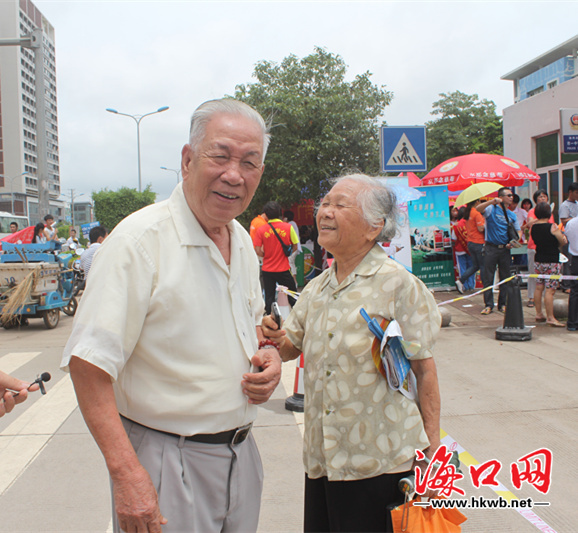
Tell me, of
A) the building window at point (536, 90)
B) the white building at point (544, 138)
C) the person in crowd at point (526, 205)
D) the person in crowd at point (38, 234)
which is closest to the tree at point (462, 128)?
the building window at point (536, 90)

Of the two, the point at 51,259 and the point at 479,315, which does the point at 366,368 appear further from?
the point at 51,259

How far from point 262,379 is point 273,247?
6502 mm

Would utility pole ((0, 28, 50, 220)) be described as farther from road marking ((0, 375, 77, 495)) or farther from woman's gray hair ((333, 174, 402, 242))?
woman's gray hair ((333, 174, 402, 242))

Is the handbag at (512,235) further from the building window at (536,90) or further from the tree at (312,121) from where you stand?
the building window at (536,90)

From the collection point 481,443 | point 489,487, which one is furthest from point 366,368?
point 481,443

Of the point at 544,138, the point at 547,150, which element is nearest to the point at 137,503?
the point at 547,150

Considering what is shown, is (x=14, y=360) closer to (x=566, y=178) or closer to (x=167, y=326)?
(x=167, y=326)

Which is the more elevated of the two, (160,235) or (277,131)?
(277,131)

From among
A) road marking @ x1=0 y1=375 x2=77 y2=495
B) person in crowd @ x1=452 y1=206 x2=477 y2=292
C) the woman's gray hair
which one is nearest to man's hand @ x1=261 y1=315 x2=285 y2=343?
the woman's gray hair

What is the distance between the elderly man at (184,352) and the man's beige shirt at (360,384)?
1.00 feet

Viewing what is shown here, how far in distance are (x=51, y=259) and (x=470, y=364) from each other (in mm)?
7861

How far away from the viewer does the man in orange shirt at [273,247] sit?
819 cm

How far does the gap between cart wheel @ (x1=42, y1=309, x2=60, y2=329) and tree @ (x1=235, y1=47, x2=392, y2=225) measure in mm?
7943

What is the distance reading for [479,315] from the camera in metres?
9.39
